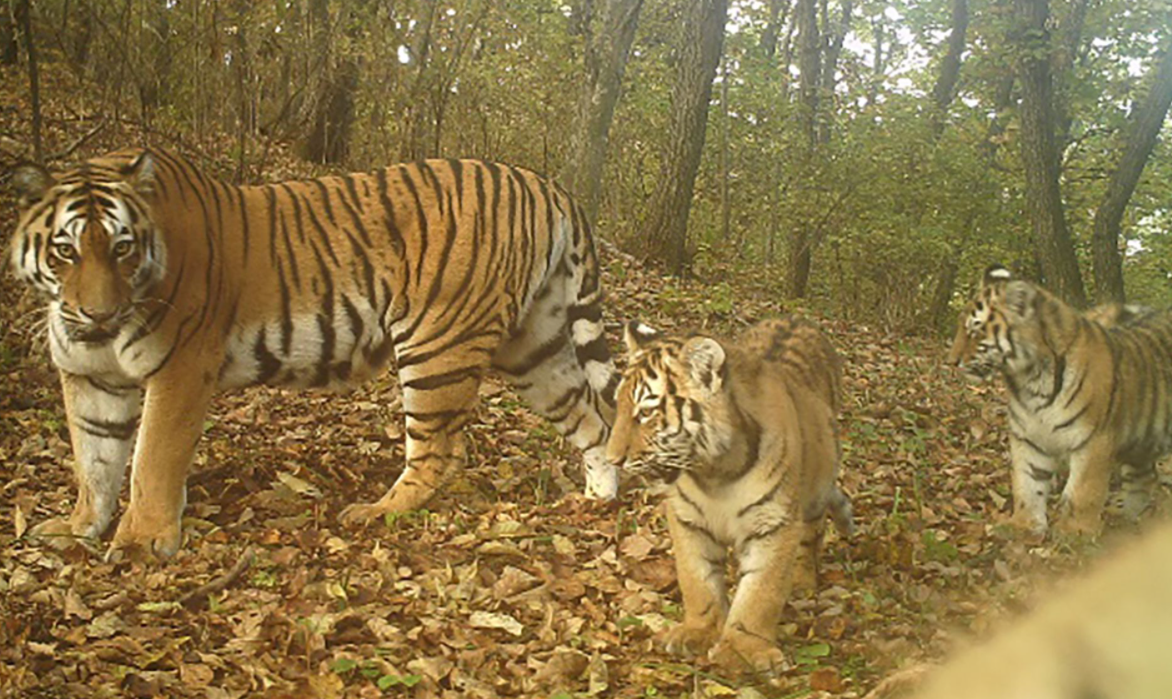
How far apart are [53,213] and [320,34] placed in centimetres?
722

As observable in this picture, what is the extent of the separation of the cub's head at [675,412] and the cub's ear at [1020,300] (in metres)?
2.72

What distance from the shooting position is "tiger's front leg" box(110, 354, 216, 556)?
5.28 m

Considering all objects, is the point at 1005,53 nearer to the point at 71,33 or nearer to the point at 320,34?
the point at 320,34

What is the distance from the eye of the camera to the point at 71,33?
37.2 ft

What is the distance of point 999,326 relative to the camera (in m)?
6.35

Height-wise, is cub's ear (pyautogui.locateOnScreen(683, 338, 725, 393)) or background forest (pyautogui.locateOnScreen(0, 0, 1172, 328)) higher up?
background forest (pyautogui.locateOnScreen(0, 0, 1172, 328))

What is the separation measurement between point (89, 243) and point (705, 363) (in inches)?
102

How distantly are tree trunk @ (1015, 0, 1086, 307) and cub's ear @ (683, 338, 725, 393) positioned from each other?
24.8 feet

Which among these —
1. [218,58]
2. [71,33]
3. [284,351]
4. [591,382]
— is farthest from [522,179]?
[71,33]

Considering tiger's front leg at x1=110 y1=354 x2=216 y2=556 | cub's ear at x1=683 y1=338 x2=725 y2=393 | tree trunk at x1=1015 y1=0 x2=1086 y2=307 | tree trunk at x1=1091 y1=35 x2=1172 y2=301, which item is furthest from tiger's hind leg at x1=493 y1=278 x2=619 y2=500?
tree trunk at x1=1091 y1=35 x2=1172 y2=301

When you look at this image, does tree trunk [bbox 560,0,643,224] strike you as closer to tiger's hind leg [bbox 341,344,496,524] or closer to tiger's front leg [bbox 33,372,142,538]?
tiger's hind leg [bbox 341,344,496,524]

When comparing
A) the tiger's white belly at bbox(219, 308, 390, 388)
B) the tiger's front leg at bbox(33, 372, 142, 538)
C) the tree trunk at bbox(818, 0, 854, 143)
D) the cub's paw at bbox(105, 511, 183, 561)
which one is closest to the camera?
the cub's paw at bbox(105, 511, 183, 561)

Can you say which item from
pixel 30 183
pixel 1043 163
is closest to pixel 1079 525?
pixel 30 183

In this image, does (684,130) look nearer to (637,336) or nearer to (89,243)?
(89,243)
